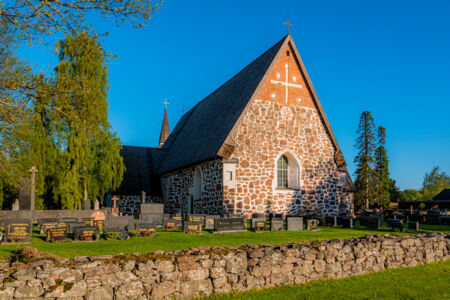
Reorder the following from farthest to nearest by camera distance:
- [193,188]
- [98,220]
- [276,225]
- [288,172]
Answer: [193,188] → [288,172] → [276,225] → [98,220]

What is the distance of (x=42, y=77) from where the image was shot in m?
9.20

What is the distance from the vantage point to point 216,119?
2339 cm

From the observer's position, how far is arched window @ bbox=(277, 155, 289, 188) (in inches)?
842

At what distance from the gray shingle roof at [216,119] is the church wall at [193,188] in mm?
622

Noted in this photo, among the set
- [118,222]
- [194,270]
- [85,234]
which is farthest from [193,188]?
[194,270]

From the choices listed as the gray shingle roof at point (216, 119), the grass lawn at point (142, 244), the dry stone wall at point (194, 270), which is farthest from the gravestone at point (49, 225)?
the gray shingle roof at point (216, 119)

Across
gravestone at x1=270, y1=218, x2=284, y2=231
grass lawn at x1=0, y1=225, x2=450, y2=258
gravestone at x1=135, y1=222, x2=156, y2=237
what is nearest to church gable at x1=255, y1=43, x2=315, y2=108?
gravestone at x1=270, y1=218, x2=284, y2=231

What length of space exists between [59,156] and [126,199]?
714 centimetres

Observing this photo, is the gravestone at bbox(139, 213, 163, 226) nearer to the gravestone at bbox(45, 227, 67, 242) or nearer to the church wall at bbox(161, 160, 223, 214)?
the church wall at bbox(161, 160, 223, 214)

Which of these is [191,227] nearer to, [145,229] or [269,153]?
[145,229]

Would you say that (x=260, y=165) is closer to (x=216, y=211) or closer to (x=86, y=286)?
(x=216, y=211)

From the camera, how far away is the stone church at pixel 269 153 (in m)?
19.6

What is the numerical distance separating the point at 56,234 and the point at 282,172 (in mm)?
13213

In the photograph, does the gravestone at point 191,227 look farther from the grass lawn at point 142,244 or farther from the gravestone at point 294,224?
the gravestone at point 294,224
